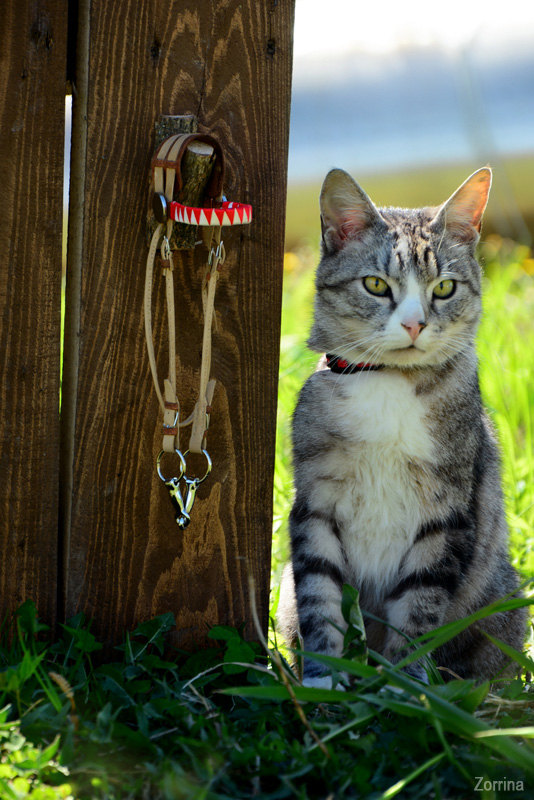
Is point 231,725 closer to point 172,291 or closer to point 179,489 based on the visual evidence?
point 179,489

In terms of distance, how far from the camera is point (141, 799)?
4.67 ft

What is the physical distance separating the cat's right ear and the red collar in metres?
0.31

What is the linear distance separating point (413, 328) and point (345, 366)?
232 mm

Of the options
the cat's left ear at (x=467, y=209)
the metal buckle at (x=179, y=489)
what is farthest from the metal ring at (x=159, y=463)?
the cat's left ear at (x=467, y=209)

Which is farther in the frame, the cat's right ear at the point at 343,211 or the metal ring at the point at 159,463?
the cat's right ear at the point at 343,211

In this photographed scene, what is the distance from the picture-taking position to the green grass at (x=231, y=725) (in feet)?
4.67

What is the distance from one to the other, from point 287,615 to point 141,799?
3.00ft

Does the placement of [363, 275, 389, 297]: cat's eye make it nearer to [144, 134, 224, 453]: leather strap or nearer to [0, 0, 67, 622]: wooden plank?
[144, 134, 224, 453]: leather strap

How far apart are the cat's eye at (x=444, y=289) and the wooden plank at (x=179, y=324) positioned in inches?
18.7

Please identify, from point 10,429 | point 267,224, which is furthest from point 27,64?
point 10,429

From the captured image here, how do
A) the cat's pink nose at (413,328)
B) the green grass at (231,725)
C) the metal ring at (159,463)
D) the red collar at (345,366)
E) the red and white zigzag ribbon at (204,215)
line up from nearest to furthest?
1. the green grass at (231,725)
2. the red and white zigzag ribbon at (204,215)
3. the metal ring at (159,463)
4. the cat's pink nose at (413,328)
5. the red collar at (345,366)

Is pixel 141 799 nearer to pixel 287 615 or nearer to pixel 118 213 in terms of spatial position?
pixel 287 615

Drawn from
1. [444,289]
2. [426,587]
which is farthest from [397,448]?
[444,289]

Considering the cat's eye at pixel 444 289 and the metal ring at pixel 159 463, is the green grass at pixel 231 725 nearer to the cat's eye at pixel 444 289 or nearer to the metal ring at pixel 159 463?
the metal ring at pixel 159 463
